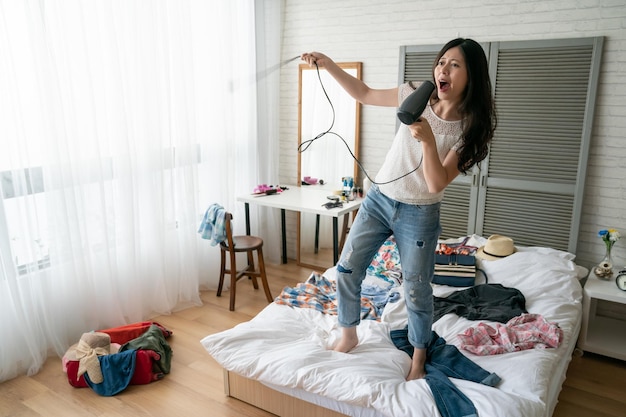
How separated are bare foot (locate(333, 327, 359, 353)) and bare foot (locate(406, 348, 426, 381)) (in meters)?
0.27

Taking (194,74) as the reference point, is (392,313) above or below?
below

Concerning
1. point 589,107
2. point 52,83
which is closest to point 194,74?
point 52,83

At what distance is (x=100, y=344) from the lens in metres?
2.62

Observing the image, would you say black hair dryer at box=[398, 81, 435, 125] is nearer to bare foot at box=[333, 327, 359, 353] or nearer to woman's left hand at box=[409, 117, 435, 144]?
woman's left hand at box=[409, 117, 435, 144]

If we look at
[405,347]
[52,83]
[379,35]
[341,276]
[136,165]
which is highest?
[379,35]

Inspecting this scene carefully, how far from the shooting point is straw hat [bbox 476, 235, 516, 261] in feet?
10.1

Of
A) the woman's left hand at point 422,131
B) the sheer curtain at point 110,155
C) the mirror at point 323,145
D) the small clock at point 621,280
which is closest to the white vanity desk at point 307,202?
the mirror at point 323,145

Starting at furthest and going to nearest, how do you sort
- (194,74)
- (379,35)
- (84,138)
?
(379,35) < (194,74) < (84,138)

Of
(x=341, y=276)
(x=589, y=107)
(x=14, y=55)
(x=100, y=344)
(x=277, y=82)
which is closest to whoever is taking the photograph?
(x=341, y=276)

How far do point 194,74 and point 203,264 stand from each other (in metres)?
1.36

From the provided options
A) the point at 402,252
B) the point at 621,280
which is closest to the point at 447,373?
the point at 402,252

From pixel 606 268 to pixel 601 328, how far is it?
15.0 inches

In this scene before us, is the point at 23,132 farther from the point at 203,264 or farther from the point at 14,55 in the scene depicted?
the point at 203,264

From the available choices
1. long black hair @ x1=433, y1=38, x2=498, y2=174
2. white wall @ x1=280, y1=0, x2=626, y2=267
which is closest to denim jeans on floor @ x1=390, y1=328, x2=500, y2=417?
long black hair @ x1=433, y1=38, x2=498, y2=174
